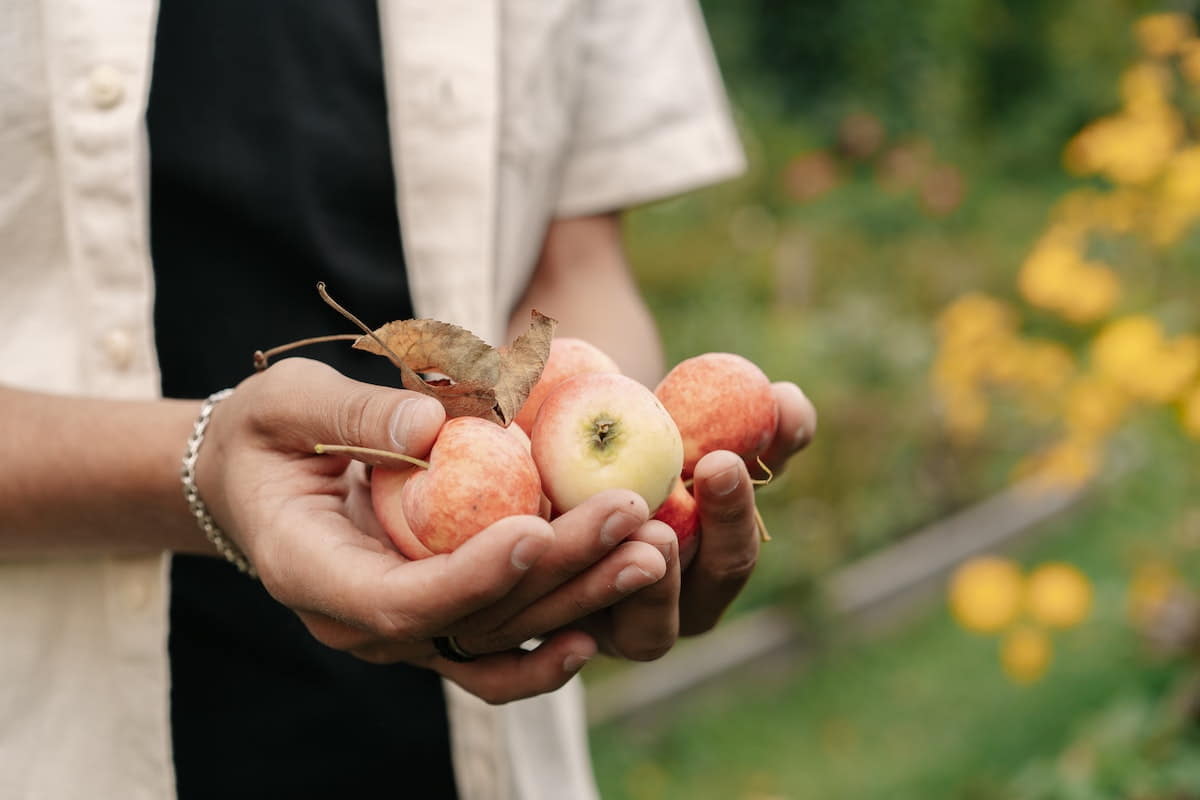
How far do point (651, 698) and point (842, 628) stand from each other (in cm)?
80

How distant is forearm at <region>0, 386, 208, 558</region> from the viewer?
1.10 metres

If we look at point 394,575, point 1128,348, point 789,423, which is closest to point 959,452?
point 1128,348

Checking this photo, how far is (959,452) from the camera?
14.6 ft

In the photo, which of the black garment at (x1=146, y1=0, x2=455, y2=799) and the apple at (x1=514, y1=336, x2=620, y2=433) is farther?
the black garment at (x1=146, y1=0, x2=455, y2=799)

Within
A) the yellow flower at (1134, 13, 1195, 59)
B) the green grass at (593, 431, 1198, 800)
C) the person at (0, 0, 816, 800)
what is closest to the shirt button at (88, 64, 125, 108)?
the person at (0, 0, 816, 800)

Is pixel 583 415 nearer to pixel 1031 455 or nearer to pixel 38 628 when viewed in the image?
pixel 38 628

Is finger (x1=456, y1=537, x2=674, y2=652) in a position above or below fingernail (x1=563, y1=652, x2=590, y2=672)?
above

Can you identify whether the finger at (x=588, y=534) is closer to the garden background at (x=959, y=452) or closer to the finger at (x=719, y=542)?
the finger at (x=719, y=542)

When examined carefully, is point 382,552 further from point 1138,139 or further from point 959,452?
point 959,452

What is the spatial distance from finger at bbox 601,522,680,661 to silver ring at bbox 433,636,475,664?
0.15 metres

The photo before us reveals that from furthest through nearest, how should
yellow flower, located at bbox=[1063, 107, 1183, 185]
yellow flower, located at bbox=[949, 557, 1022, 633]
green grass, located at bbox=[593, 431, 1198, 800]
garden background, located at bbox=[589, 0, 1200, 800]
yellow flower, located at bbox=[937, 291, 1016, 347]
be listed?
yellow flower, located at bbox=[937, 291, 1016, 347]
green grass, located at bbox=[593, 431, 1198, 800]
yellow flower, located at bbox=[949, 557, 1022, 633]
garden background, located at bbox=[589, 0, 1200, 800]
yellow flower, located at bbox=[1063, 107, 1183, 185]

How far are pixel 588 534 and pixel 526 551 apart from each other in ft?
0.19

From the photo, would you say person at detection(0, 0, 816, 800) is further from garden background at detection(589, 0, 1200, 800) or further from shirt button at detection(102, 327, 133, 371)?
garden background at detection(589, 0, 1200, 800)

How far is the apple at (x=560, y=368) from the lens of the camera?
116 centimetres
